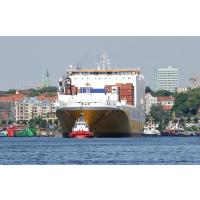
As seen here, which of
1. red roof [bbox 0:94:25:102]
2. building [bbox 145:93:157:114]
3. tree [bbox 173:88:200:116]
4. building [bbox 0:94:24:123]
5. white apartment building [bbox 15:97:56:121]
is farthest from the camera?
red roof [bbox 0:94:25:102]

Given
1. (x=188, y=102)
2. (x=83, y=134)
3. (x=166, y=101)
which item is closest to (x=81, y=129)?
(x=83, y=134)

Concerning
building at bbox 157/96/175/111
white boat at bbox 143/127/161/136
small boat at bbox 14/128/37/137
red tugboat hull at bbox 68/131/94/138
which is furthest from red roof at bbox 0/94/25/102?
red tugboat hull at bbox 68/131/94/138

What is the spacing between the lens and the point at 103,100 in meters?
70.5

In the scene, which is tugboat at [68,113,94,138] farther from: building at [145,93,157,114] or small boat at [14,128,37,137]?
building at [145,93,157,114]

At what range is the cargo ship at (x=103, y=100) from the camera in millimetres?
67625

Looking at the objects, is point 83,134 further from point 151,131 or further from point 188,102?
point 188,102

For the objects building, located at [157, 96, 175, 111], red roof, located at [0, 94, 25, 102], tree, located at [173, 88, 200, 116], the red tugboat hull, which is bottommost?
the red tugboat hull

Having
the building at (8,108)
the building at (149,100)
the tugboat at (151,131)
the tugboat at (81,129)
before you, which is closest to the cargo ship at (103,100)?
the tugboat at (81,129)

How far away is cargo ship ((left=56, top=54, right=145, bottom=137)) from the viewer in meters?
67.6

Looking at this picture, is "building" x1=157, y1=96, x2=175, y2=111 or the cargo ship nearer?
the cargo ship

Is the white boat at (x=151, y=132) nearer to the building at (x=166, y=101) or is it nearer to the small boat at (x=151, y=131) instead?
the small boat at (x=151, y=131)
